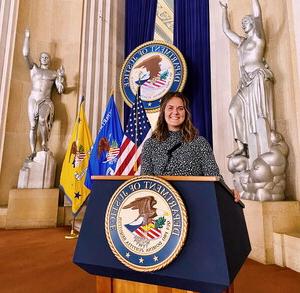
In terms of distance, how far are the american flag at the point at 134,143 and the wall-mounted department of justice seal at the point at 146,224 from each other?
1.83m

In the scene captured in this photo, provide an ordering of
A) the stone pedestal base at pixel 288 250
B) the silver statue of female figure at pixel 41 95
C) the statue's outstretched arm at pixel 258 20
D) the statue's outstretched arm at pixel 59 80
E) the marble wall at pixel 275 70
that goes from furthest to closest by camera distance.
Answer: the statue's outstretched arm at pixel 59 80, the silver statue of female figure at pixel 41 95, the statue's outstretched arm at pixel 258 20, the marble wall at pixel 275 70, the stone pedestal base at pixel 288 250

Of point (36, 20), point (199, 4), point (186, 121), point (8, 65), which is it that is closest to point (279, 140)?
point (186, 121)

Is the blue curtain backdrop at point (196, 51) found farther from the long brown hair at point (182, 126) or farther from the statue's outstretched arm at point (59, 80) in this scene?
the long brown hair at point (182, 126)

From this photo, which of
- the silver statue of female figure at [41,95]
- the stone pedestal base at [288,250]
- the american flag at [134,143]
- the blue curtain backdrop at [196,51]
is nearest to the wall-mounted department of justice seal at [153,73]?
the blue curtain backdrop at [196,51]

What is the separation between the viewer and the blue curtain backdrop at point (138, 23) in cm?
454

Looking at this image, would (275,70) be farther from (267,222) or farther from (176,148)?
(176,148)

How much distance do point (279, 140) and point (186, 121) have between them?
1854mm

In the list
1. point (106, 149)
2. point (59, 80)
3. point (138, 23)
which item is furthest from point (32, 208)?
point (138, 23)

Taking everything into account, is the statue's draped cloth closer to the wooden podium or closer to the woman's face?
the woman's face

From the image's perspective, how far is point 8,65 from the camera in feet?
13.8

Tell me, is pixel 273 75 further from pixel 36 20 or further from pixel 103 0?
pixel 36 20

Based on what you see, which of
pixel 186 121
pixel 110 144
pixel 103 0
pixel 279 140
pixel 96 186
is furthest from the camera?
pixel 103 0

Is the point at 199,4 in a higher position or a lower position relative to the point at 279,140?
higher

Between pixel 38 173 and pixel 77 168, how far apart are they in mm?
798
